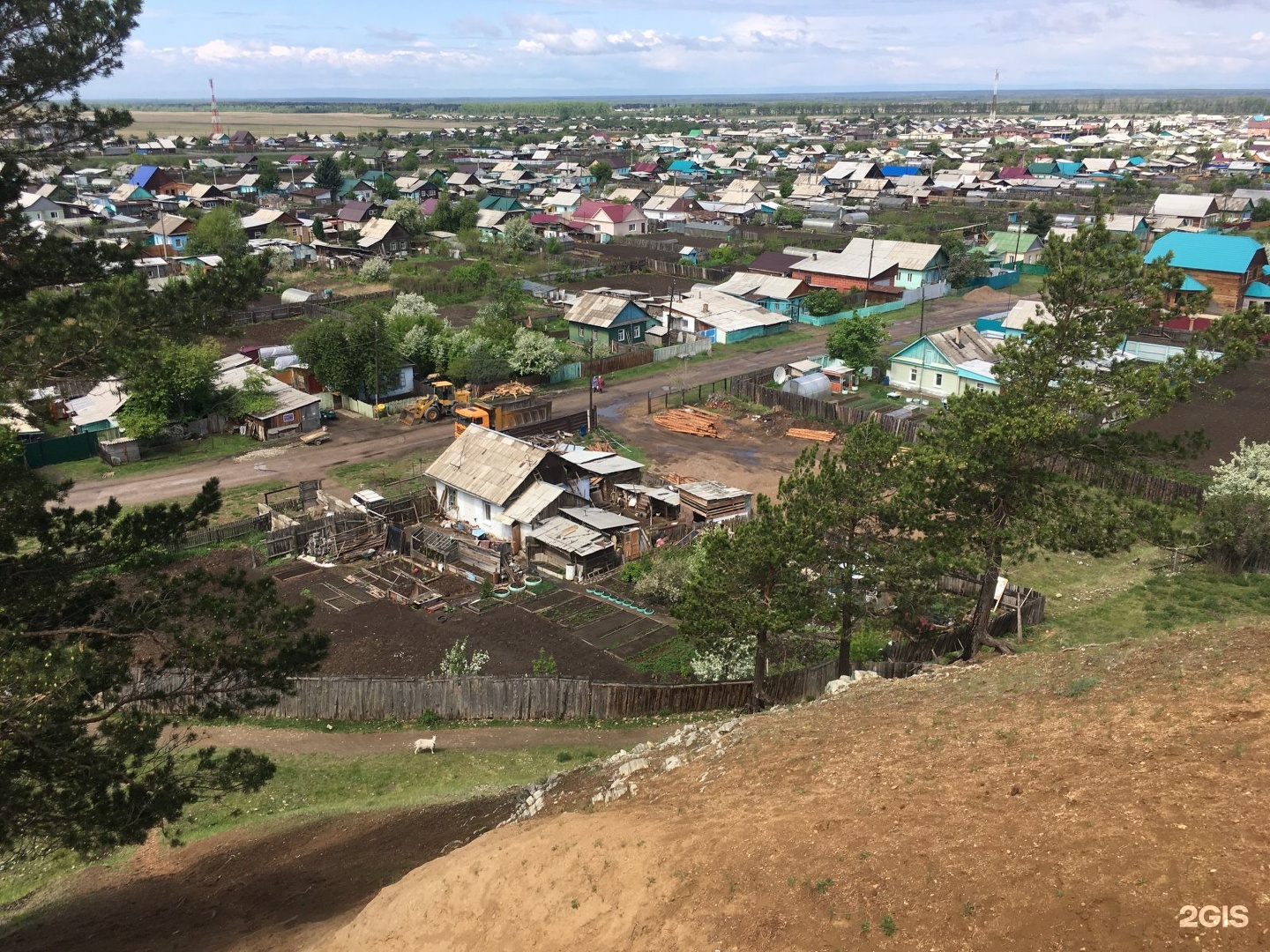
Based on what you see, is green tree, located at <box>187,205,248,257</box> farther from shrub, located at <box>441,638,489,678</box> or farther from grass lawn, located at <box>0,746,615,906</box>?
grass lawn, located at <box>0,746,615,906</box>

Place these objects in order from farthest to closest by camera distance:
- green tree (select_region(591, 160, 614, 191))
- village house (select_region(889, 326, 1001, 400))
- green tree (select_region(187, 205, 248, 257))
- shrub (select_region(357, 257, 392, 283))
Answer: green tree (select_region(591, 160, 614, 191)), shrub (select_region(357, 257, 392, 283)), green tree (select_region(187, 205, 248, 257)), village house (select_region(889, 326, 1001, 400))

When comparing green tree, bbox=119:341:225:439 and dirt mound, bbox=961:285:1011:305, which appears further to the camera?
dirt mound, bbox=961:285:1011:305

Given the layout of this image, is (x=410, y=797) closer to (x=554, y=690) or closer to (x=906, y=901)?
(x=554, y=690)

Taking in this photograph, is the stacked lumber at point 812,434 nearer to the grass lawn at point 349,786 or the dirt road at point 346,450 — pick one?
the dirt road at point 346,450

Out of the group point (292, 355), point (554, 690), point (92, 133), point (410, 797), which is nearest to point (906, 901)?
point (410, 797)

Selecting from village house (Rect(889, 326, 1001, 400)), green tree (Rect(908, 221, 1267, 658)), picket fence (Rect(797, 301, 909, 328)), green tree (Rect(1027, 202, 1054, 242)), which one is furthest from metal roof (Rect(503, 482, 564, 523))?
green tree (Rect(1027, 202, 1054, 242))

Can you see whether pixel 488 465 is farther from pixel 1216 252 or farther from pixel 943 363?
pixel 1216 252
